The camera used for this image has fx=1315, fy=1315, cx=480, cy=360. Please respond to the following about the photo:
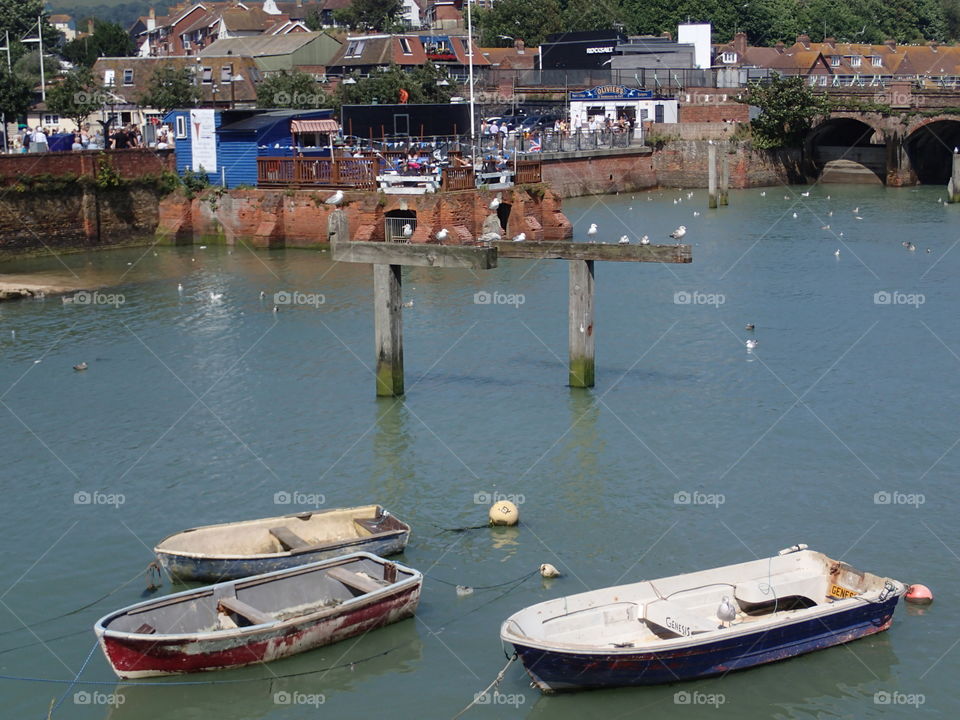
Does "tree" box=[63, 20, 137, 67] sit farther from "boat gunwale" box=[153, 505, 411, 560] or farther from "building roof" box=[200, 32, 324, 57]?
"boat gunwale" box=[153, 505, 411, 560]

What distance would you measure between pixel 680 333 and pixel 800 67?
277ft

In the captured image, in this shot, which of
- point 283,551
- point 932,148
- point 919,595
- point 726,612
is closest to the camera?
point 726,612

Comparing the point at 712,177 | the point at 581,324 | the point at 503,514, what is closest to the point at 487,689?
the point at 503,514

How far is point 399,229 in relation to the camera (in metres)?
47.3

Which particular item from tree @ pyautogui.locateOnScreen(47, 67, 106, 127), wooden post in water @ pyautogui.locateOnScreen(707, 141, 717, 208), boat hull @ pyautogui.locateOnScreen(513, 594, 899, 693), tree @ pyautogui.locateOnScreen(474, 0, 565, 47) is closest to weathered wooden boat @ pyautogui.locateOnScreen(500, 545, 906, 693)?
boat hull @ pyautogui.locateOnScreen(513, 594, 899, 693)

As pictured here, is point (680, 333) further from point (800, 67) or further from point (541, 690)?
point (800, 67)

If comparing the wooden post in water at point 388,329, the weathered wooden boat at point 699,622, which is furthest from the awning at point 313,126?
the weathered wooden boat at point 699,622

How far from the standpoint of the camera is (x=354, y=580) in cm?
1827

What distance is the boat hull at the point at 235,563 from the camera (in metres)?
18.9

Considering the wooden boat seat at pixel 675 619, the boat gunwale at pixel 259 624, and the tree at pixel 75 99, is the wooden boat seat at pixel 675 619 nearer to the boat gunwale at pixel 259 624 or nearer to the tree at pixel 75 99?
the boat gunwale at pixel 259 624

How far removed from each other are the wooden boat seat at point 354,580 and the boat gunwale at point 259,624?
0.45ft

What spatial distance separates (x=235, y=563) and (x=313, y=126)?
124ft

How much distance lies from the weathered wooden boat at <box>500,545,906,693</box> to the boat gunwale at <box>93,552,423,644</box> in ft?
7.55

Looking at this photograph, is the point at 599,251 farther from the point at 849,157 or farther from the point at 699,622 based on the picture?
the point at 849,157
